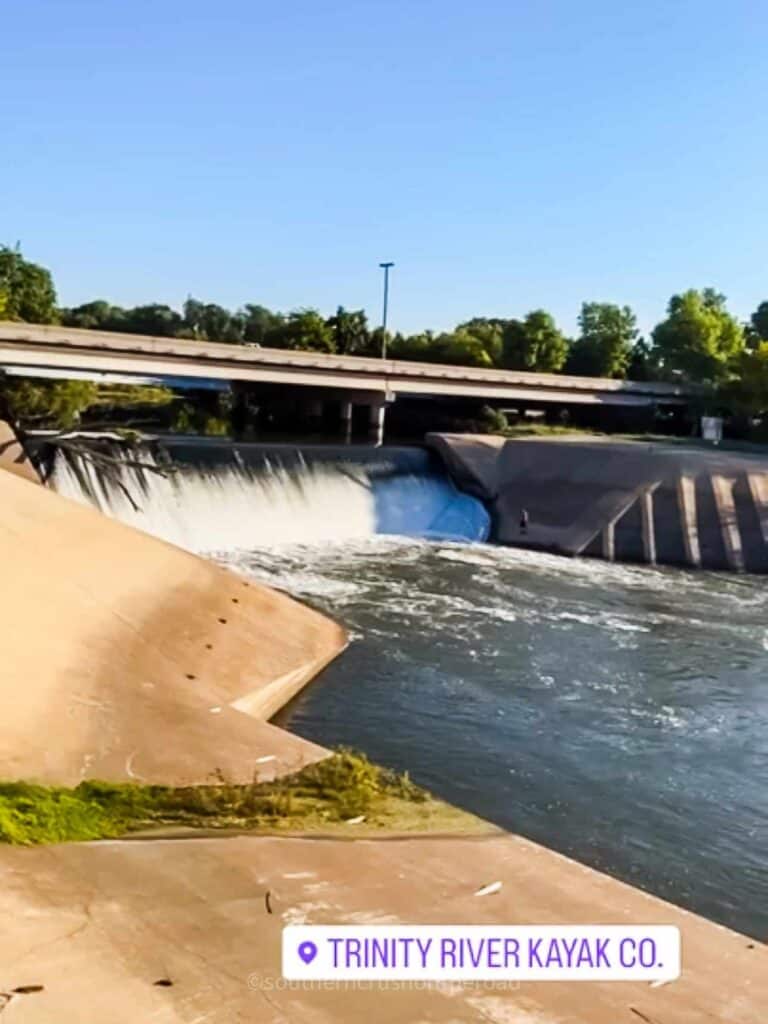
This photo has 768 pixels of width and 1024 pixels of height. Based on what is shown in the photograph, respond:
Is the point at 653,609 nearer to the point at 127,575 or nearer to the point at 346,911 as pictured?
the point at 127,575

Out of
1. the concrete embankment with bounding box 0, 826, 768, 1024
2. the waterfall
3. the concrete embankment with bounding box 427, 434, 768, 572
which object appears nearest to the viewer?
the concrete embankment with bounding box 0, 826, 768, 1024

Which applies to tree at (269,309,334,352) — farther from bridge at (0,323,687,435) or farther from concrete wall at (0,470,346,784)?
concrete wall at (0,470,346,784)

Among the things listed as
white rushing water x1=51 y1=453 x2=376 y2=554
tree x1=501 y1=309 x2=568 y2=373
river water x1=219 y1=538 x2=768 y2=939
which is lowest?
river water x1=219 y1=538 x2=768 y2=939

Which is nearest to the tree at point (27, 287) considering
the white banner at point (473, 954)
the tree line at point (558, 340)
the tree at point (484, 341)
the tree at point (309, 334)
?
the tree line at point (558, 340)

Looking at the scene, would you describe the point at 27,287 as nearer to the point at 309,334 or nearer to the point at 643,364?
the point at 309,334

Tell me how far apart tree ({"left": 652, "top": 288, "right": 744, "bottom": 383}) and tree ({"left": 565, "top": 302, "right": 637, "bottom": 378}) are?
2.68 metres

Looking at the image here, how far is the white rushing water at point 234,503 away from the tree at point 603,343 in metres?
44.2

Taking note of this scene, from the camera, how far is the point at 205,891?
7004 mm

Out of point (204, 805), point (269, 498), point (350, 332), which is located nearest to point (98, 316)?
point (350, 332)

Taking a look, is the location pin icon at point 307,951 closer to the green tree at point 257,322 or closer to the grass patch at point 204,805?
the grass patch at point 204,805

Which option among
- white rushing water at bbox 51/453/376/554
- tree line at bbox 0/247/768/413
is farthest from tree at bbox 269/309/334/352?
white rushing water at bbox 51/453/376/554

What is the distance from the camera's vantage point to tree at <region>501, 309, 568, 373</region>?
69.6 metres

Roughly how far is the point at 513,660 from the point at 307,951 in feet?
37.4

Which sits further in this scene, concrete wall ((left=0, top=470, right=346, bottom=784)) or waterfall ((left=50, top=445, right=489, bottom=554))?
waterfall ((left=50, top=445, right=489, bottom=554))
